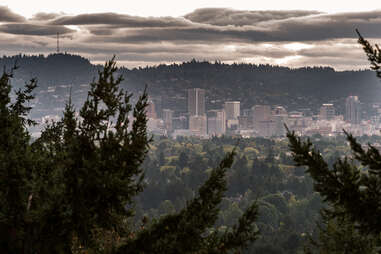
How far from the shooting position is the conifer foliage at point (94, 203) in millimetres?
13516

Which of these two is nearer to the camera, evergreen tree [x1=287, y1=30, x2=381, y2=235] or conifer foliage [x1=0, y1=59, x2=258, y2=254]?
evergreen tree [x1=287, y1=30, x2=381, y2=235]

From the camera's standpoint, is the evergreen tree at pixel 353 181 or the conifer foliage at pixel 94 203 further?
the conifer foliage at pixel 94 203

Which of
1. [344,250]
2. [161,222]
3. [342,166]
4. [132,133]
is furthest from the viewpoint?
[344,250]

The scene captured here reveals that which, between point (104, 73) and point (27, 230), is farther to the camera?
point (104, 73)

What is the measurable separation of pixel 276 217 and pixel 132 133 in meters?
142

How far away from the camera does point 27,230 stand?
13930mm

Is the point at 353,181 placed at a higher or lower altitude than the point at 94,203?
higher

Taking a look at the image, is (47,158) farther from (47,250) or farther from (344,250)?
(344,250)

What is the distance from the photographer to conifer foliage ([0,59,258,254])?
13516 mm

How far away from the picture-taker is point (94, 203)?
46.4ft

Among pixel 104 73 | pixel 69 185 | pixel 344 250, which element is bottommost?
pixel 344 250

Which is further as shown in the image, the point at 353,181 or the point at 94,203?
the point at 94,203

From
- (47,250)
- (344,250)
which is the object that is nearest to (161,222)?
(47,250)

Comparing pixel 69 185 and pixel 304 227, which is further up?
pixel 69 185
